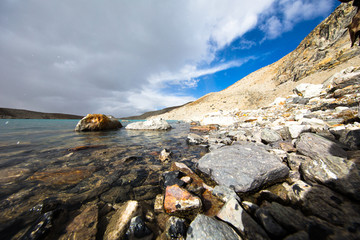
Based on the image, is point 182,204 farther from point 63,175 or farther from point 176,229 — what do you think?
point 63,175

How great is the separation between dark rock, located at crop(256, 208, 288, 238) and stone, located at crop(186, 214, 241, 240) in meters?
0.33

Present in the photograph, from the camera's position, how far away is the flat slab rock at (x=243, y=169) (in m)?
2.10

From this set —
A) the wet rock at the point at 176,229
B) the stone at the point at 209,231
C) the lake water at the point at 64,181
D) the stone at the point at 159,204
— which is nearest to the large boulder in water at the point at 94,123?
the lake water at the point at 64,181

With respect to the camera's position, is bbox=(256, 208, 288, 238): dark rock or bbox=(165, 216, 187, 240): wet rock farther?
bbox=(165, 216, 187, 240): wet rock

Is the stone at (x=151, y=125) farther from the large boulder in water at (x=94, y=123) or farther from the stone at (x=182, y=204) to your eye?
the stone at (x=182, y=204)

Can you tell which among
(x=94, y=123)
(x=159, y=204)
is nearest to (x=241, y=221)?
(x=159, y=204)

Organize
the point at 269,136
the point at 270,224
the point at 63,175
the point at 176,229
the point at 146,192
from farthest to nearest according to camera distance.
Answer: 1. the point at 269,136
2. the point at 63,175
3. the point at 146,192
4. the point at 176,229
5. the point at 270,224

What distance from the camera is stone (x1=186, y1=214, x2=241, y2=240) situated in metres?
1.27

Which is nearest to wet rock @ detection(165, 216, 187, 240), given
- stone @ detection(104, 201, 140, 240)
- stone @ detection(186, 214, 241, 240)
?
stone @ detection(186, 214, 241, 240)

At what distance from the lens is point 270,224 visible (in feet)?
4.17

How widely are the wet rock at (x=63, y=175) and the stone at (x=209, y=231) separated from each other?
2.44 m

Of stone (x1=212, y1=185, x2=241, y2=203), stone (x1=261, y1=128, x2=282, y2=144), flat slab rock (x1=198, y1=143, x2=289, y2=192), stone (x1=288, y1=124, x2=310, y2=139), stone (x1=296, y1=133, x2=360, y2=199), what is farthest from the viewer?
stone (x1=261, y1=128, x2=282, y2=144)

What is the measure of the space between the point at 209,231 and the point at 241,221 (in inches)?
17.3

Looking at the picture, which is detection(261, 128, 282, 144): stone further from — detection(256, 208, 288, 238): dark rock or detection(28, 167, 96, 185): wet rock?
detection(28, 167, 96, 185): wet rock
